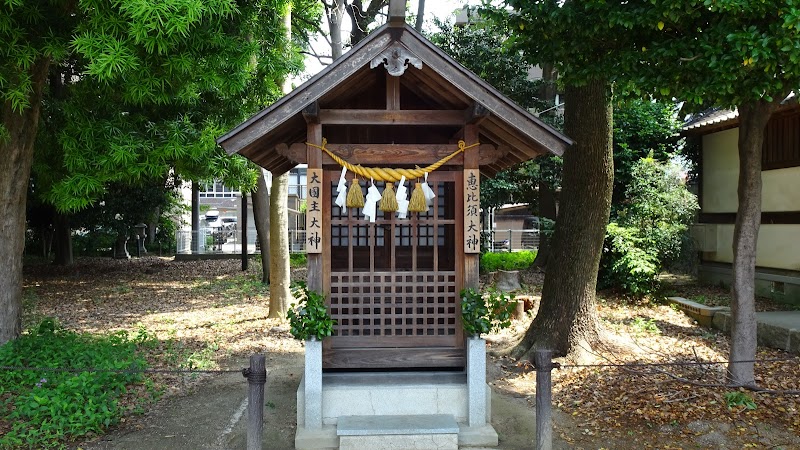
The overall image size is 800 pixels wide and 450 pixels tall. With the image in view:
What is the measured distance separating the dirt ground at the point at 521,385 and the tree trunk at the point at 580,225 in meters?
0.57

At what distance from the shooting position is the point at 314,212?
6.64 m

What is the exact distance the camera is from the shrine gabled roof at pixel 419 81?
6168 mm

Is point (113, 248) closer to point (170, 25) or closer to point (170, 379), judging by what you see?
point (170, 379)

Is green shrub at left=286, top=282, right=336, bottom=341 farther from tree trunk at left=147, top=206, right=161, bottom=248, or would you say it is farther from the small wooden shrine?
tree trunk at left=147, top=206, right=161, bottom=248

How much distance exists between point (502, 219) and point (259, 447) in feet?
110

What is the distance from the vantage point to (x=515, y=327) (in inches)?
508

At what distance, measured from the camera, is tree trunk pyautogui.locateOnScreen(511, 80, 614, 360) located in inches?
385

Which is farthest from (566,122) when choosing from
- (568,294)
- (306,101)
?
(306,101)

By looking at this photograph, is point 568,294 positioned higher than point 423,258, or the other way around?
point 423,258

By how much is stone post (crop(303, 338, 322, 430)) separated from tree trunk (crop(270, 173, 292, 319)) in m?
7.47

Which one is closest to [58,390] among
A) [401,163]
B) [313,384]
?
[313,384]

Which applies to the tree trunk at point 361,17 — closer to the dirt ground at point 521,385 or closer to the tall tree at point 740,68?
the dirt ground at point 521,385

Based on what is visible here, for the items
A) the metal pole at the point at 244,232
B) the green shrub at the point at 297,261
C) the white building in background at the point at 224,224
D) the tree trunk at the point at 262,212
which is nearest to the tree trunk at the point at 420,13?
the tree trunk at the point at 262,212

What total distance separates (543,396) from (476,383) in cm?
88
